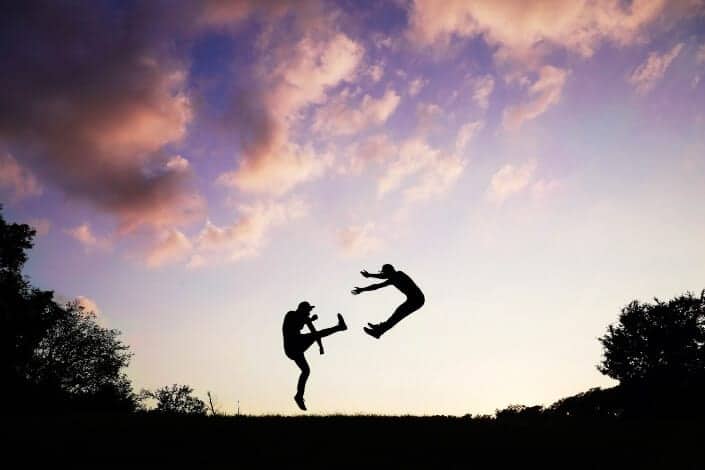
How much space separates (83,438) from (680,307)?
5391 centimetres

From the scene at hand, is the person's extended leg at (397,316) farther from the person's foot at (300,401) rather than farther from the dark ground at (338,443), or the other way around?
the dark ground at (338,443)

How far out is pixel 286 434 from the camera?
8.48 meters

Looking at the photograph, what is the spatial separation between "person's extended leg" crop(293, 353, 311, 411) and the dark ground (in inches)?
90.8

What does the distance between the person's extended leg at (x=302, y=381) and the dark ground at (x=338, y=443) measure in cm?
231

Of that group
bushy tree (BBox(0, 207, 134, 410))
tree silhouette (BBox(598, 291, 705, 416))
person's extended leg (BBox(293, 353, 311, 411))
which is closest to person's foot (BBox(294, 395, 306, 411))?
person's extended leg (BBox(293, 353, 311, 411))

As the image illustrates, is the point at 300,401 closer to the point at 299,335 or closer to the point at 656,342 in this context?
the point at 299,335

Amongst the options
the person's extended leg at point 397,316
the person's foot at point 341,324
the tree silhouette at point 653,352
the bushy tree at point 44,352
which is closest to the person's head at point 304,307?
the person's foot at point 341,324

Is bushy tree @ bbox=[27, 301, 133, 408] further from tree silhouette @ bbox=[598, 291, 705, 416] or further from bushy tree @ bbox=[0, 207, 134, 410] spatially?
tree silhouette @ bbox=[598, 291, 705, 416]

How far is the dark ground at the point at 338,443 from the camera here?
685cm

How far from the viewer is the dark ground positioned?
6848 mm

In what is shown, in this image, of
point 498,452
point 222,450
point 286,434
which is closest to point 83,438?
point 222,450

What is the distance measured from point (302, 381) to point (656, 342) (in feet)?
151

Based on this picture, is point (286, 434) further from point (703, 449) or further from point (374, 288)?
point (703, 449)

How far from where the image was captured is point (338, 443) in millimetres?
7812
